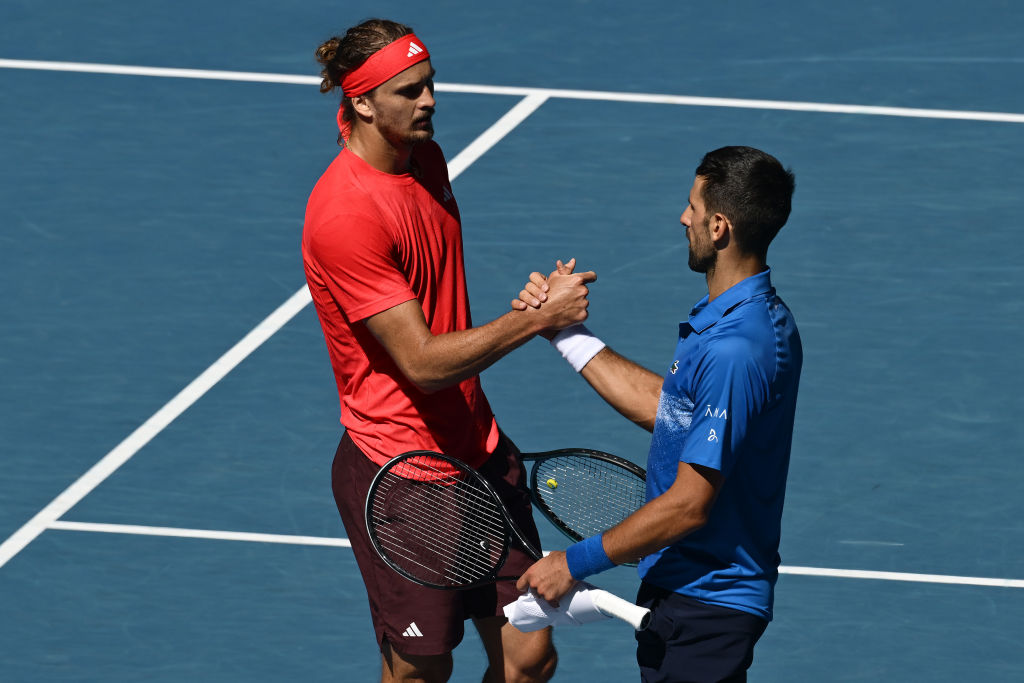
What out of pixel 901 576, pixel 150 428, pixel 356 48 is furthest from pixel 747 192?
pixel 150 428

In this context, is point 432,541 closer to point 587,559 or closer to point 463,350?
point 463,350

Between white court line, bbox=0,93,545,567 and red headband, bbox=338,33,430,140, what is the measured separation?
325cm

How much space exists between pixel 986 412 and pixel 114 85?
663 centimetres

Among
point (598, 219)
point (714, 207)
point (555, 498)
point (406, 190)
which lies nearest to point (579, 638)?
point (555, 498)

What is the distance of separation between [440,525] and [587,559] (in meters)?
0.88

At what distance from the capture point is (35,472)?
8969 mm

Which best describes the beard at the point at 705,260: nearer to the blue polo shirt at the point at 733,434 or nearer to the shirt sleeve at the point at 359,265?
the blue polo shirt at the point at 733,434

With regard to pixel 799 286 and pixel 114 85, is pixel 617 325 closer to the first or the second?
pixel 799 286

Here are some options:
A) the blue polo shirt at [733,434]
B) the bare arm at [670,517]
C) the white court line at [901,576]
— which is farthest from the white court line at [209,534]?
the bare arm at [670,517]

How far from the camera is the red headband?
600 cm

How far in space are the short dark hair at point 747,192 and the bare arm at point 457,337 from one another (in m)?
0.58

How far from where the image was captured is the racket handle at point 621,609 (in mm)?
5332

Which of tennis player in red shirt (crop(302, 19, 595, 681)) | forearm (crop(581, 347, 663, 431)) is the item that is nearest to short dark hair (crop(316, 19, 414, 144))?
tennis player in red shirt (crop(302, 19, 595, 681))

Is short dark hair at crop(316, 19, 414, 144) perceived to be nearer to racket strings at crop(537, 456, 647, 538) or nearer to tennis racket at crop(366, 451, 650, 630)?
tennis racket at crop(366, 451, 650, 630)
